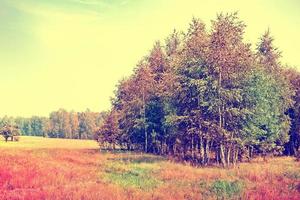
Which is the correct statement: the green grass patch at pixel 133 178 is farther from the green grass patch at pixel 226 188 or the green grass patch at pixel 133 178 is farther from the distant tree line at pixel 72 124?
the distant tree line at pixel 72 124

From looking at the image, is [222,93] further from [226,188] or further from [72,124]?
[72,124]

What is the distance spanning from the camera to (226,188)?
19.6 m

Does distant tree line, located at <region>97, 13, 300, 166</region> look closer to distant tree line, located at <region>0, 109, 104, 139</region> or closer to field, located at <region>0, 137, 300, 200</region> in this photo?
field, located at <region>0, 137, 300, 200</region>

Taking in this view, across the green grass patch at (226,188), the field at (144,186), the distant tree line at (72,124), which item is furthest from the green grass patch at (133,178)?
the distant tree line at (72,124)

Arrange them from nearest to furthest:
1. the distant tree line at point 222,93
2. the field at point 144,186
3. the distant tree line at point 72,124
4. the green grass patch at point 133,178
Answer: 1. the field at point 144,186
2. the green grass patch at point 133,178
3. the distant tree line at point 222,93
4. the distant tree line at point 72,124

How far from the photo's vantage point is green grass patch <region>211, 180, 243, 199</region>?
17736 millimetres

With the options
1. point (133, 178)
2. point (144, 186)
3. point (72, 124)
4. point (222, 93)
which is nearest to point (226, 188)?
point (144, 186)

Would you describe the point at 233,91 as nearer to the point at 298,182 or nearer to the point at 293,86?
the point at 298,182

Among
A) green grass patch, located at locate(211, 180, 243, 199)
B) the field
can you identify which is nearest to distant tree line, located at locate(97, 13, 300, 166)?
the field

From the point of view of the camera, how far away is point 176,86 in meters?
Result: 38.5

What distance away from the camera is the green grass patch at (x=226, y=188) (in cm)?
1774

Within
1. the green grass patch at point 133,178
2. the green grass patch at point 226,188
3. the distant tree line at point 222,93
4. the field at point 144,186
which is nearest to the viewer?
the field at point 144,186

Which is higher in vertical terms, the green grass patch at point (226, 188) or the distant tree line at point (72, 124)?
the distant tree line at point (72, 124)

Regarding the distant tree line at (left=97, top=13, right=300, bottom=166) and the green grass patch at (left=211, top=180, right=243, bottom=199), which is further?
the distant tree line at (left=97, top=13, right=300, bottom=166)
